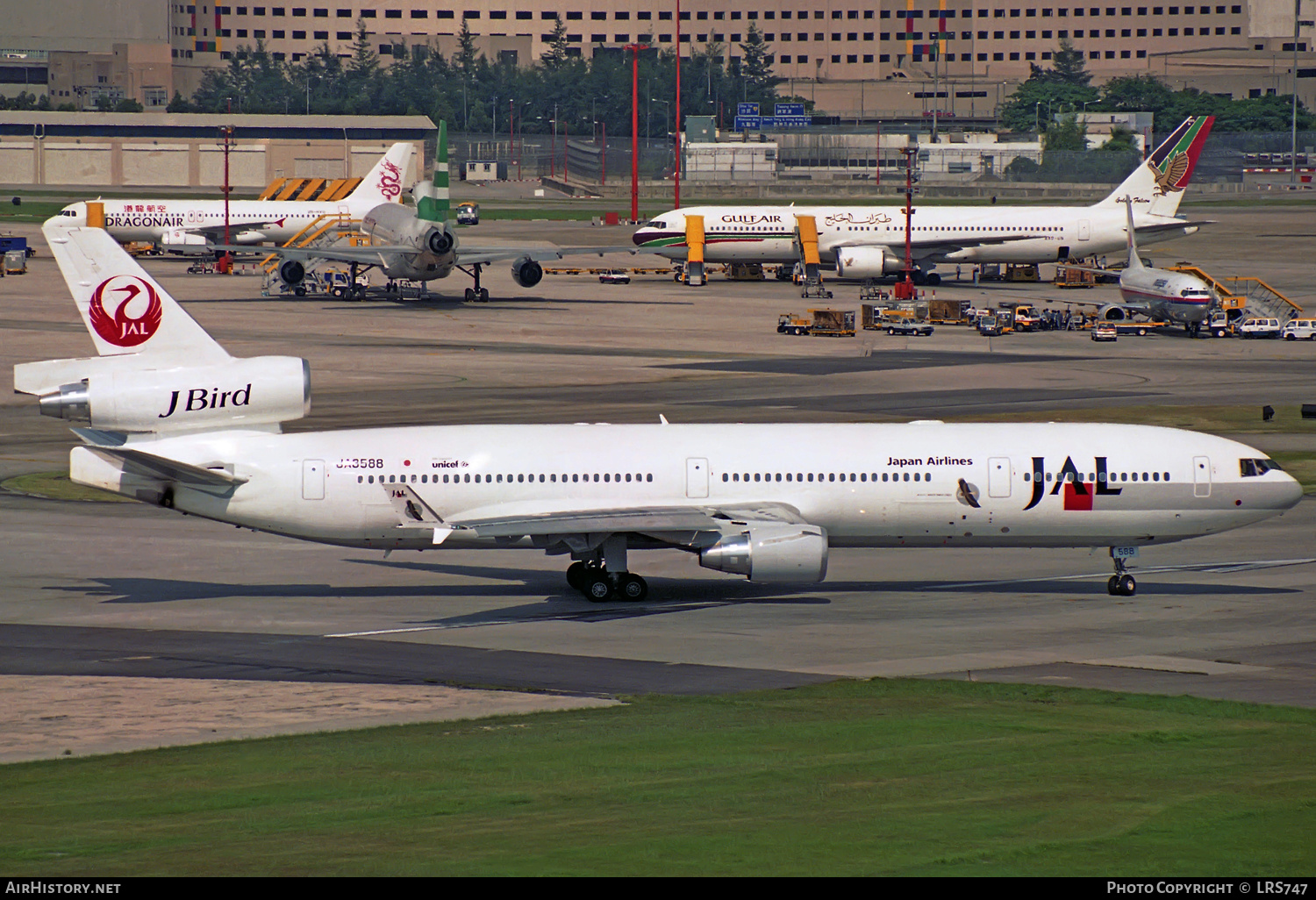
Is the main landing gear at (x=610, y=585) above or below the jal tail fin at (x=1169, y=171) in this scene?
below

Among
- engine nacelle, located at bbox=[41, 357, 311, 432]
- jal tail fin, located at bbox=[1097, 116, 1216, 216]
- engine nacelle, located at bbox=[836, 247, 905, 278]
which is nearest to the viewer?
engine nacelle, located at bbox=[41, 357, 311, 432]

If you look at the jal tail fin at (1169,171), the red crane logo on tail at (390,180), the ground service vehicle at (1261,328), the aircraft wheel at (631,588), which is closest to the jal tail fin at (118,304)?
the aircraft wheel at (631,588)

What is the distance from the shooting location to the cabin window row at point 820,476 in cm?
4300

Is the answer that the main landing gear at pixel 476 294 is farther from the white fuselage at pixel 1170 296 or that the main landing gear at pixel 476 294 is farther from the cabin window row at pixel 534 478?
the cabin window row at pixel 534 478

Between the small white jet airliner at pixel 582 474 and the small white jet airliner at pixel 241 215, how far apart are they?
12303cm

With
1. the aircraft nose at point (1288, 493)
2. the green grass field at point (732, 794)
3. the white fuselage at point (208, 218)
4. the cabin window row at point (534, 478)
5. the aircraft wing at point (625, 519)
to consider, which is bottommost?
the green grass field at point (732, 794)

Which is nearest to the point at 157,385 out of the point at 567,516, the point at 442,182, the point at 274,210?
the point at 567,516

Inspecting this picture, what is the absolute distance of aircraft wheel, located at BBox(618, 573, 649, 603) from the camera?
4350 centimetres

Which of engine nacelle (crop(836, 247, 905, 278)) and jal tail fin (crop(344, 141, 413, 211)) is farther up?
jal tail fin (crop(344, 141, 413, 211))

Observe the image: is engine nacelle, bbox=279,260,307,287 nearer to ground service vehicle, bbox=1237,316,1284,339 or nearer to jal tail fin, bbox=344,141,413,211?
jal tail fin, bbox=344,141,413,211

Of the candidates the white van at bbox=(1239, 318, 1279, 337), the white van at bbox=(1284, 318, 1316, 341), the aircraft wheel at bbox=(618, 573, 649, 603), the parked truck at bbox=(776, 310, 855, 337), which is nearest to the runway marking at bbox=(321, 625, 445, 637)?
the aircraft wheel at bbox=(618, 573, 649, 603)

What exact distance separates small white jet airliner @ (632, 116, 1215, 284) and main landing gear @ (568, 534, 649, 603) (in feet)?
326

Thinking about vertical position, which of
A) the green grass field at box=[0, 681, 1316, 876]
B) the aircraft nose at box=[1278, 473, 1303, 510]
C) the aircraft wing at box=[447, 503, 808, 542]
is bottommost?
the green grass field at box=[0, 681, 1316, 876]

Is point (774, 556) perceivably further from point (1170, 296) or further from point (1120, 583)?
point (1170, 296)
